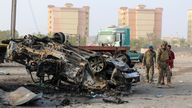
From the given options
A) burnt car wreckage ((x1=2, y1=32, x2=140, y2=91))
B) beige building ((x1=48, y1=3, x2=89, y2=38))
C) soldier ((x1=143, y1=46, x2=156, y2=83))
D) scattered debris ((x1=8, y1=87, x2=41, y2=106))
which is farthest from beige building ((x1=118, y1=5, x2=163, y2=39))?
scattered debris ((x1=8, y1=87, x2=41, y2=106))

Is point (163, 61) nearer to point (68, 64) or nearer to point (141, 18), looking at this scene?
point (68, 64)

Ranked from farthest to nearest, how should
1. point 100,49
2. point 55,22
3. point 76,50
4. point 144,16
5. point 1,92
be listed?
point 144,16 < point 55,22 < point 100,49 < point 76,50 < point 1,92

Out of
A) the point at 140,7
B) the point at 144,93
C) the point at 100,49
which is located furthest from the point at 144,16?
the point at 144,93

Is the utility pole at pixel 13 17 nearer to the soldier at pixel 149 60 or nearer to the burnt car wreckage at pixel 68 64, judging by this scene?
the soldier at pixel 149 60

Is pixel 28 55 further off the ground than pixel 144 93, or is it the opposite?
pixel 28 55

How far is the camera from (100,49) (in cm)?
2616

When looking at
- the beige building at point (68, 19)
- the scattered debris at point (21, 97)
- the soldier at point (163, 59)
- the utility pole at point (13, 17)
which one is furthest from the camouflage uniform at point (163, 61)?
the beige building at point (68, 19)

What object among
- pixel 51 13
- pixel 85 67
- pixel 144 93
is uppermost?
pixel 51 13

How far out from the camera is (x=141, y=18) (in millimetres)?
124125

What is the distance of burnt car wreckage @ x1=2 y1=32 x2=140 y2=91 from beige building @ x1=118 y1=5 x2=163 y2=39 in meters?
106

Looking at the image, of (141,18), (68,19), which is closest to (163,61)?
(68,19)

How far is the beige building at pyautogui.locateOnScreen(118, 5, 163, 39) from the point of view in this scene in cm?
12250

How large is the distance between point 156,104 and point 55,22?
93080 mm

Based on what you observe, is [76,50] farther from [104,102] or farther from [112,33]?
[112,33]
